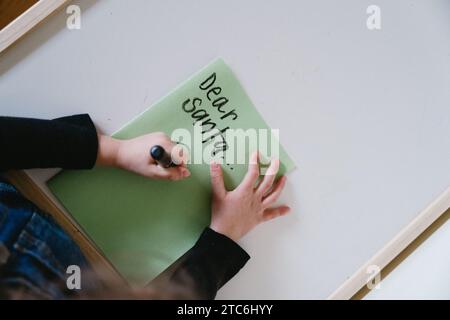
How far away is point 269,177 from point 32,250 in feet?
1.19

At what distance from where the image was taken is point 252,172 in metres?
0.66

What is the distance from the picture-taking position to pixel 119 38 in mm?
634

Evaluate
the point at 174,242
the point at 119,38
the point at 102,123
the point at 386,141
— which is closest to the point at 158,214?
the point at 174,242

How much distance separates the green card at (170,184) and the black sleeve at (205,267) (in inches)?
0.7

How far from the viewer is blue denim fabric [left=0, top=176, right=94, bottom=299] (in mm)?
583

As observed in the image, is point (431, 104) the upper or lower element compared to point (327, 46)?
lower

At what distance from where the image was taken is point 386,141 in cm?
67

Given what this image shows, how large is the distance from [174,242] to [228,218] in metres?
0.09

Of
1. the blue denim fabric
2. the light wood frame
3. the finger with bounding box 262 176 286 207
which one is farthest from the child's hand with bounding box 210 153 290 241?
the light wood frame

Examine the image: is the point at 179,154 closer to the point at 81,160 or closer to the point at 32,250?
the point at 81,160
